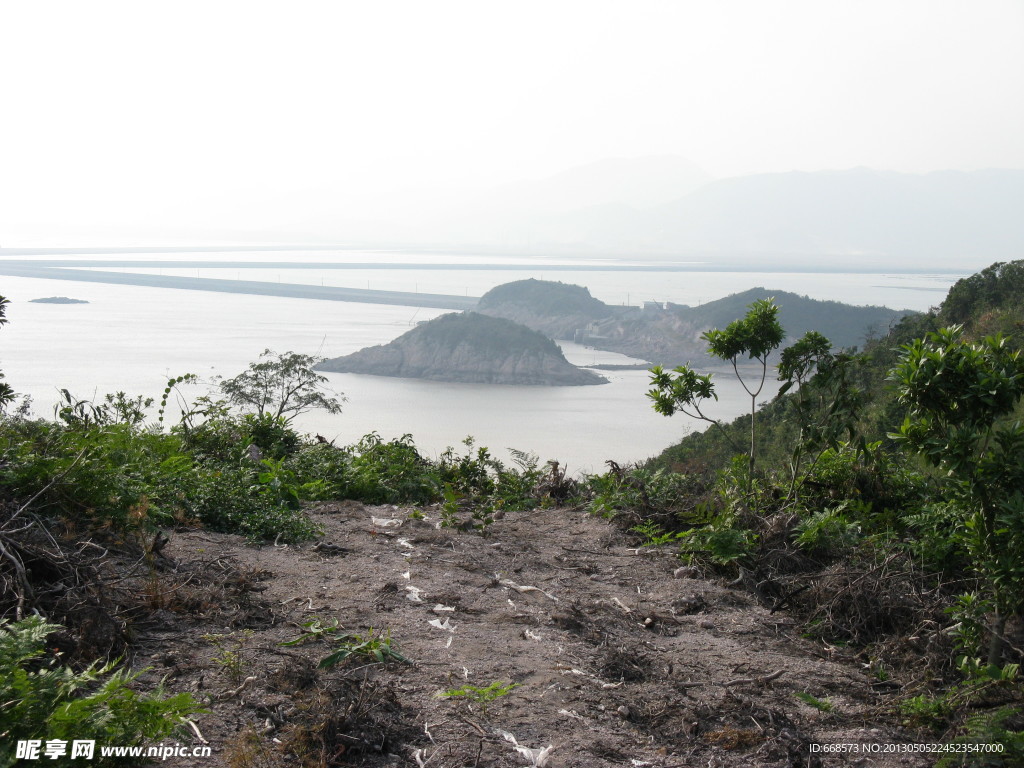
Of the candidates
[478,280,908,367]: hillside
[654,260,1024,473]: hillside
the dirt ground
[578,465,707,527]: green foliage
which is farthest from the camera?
[478,280,908,367]: hillside

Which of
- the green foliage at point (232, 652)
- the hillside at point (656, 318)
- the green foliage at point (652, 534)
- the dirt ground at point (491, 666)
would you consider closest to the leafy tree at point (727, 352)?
the green foliage at point (652, 534)

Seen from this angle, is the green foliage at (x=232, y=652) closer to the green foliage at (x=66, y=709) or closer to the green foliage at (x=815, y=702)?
the green foliage at (x=66, y=709)

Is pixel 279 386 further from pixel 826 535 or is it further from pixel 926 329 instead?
pixel 826 535

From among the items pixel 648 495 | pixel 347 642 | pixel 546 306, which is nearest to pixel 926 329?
pixel 648 495

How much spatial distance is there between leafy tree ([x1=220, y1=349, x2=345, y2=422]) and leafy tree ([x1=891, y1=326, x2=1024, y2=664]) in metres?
23.6

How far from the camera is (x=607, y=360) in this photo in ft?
246

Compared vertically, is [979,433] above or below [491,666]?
above

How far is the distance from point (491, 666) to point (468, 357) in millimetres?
64626

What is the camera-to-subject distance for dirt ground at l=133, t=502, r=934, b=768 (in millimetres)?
2656

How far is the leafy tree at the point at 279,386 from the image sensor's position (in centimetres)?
2485

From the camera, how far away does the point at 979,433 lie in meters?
3.00

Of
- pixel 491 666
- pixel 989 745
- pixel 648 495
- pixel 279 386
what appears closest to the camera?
pixel 989 745

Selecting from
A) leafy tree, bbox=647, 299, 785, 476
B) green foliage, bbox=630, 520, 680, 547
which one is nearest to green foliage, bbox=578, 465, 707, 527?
green foliage, bbox=630, 520, 680, 547

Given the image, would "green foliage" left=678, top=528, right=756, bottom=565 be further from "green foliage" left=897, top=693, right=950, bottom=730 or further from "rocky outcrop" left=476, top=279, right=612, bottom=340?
"rocky outcrop" left=476, top=279, right=612, bottom=340
